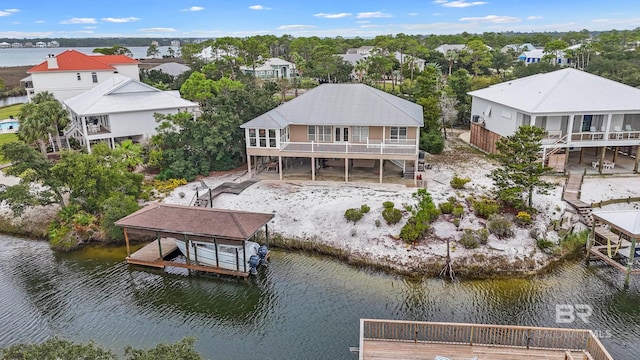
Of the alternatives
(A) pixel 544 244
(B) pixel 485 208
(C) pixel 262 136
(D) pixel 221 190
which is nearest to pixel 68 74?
(C) pixel 262 136

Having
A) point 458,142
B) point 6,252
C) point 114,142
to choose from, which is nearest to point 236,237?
point 6,252

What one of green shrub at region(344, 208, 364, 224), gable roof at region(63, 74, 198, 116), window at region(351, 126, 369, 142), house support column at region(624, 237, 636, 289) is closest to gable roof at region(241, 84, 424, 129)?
window at region(351, 126, 369, 142)

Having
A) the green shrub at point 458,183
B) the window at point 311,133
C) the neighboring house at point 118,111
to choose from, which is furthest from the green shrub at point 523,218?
the neighboring house at point 118,111

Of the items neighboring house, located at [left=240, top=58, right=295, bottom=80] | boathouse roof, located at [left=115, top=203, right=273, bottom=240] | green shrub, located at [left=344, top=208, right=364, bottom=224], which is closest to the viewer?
boathouse roof, located at [left=115, top=203, right=273, bottom=240]

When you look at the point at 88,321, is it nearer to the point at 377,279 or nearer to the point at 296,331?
the point at 296,331

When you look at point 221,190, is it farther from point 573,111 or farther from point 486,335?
point 573,111

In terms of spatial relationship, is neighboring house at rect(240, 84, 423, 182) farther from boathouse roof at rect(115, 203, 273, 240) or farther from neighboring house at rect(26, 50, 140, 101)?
neighboring house at rect(26, 50, 140, 101)
